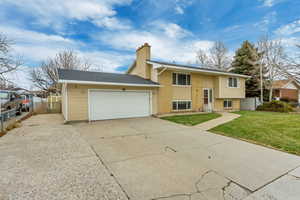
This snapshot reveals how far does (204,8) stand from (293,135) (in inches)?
405

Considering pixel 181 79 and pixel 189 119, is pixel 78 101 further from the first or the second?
pixel 181 79

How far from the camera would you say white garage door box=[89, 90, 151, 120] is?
8955 millimetres

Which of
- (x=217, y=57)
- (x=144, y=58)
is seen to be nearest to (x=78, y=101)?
(x=144, y=58)

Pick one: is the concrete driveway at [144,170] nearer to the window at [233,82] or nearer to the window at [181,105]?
the window at [181,105]

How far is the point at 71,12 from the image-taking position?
8.90 meters

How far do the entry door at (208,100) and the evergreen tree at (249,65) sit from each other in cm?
1010

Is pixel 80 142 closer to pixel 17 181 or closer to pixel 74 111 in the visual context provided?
pixel 17 181

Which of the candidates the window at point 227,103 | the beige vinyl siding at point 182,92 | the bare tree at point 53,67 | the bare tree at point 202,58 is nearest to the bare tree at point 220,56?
the bare tree at point 202,58

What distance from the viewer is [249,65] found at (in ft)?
66.1

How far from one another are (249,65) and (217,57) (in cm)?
572

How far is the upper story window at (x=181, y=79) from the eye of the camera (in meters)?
12.1

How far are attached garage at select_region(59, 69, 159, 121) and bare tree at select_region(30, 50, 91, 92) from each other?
535 inches

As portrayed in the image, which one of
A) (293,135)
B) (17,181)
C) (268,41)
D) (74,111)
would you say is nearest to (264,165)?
(293,135)

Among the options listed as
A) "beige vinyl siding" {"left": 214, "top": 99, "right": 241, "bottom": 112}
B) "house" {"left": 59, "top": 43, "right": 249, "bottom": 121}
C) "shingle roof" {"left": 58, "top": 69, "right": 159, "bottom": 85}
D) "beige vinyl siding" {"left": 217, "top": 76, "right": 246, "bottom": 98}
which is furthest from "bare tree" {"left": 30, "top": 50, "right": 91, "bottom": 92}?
"beige vinyl siding" {"left": 214, "top": 99, "right": 241, "bottom": 112}
